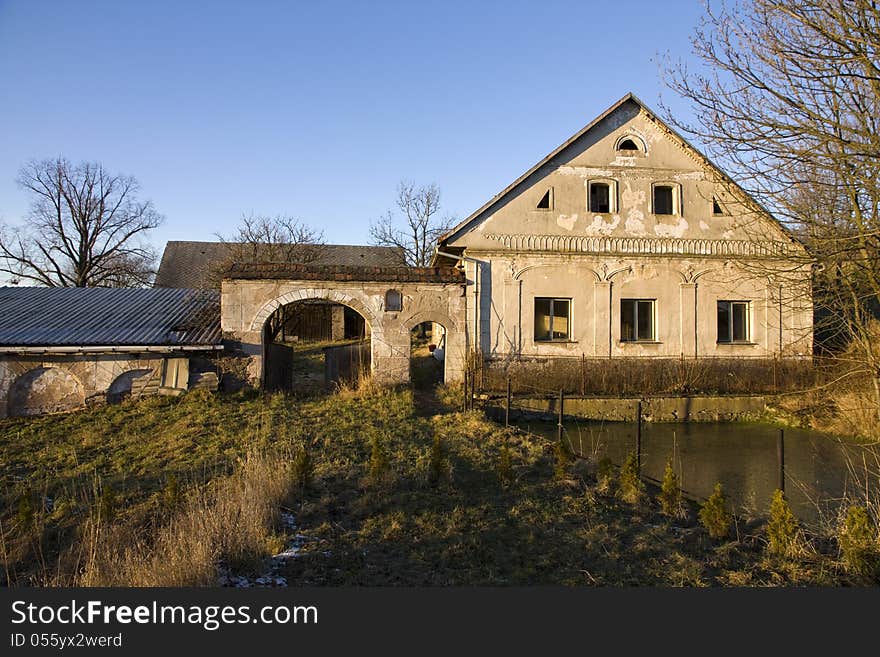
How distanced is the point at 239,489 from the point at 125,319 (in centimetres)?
1060

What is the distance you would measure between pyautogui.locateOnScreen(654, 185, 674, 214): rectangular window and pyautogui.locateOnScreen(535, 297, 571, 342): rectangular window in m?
4.20

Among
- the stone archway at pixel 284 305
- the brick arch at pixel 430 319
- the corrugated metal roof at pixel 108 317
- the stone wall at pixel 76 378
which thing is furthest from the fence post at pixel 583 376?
the stone wall at pixel 76 378

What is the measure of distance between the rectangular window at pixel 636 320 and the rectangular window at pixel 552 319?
178cm

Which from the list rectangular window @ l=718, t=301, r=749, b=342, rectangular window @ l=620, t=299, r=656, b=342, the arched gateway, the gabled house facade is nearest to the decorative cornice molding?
the gabled house facade

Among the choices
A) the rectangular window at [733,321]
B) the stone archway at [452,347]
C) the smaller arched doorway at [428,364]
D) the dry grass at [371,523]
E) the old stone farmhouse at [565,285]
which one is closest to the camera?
the dry grass at [371,523]

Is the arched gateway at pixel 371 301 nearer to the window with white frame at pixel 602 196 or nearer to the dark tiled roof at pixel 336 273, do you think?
the dark tiled roof at pixel 336 273

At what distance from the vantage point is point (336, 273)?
1485 centimetres

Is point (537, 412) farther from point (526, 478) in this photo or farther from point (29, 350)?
point (29, 350)

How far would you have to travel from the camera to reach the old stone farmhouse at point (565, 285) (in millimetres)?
14828

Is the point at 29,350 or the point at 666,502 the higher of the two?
the point at 29,350

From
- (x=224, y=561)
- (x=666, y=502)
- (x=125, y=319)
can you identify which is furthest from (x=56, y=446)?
(x=666, y=502)

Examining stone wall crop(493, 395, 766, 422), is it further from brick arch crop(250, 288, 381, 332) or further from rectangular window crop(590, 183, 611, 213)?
rectangular window crop(590, 183, 611, 213)

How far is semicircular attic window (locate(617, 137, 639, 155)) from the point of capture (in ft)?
55.1

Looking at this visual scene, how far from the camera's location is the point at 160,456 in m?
9.53
